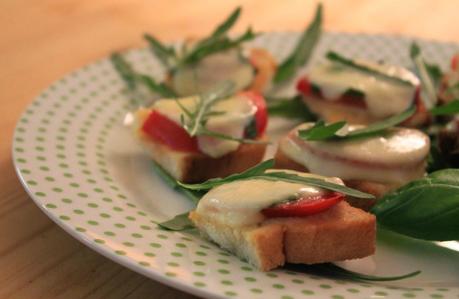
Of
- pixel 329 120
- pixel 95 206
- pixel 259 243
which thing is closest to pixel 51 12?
pixel 329 120

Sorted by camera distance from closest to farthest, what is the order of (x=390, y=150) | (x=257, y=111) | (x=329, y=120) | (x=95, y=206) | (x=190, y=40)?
(x=95, y=206), (x=390, y=150), (x=257, y=111), (x=329, y=120), (x=190, y=40)

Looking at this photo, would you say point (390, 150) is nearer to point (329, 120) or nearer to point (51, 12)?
point (329, 120)

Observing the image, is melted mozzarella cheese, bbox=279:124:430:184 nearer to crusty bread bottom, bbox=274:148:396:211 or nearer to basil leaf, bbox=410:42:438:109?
crusty bread bottom, bbox=274:148:396:211

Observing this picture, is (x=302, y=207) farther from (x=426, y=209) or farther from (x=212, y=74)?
(x=212, y=74)

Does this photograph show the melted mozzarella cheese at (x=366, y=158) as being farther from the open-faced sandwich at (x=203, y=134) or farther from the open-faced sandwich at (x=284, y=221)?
the open-faced sandwich at (x=284, y=221)

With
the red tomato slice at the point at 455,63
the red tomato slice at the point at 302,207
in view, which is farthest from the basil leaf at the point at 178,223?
the red tomato slice at the point at 455,63

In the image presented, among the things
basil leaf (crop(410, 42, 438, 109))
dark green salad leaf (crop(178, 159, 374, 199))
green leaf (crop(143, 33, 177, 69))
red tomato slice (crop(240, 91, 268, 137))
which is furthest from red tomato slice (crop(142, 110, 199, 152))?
basil leaf (crop(410, 42, 438, 109))
